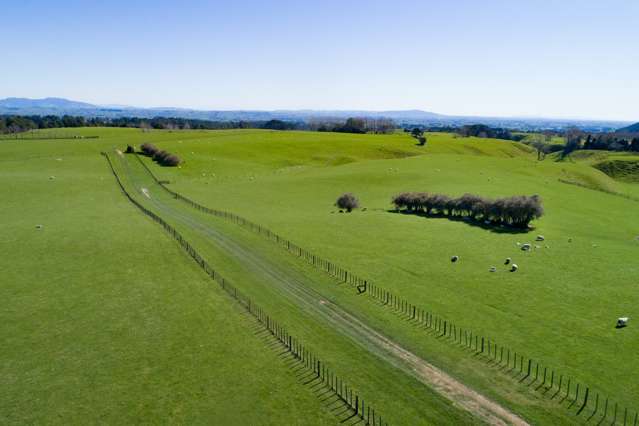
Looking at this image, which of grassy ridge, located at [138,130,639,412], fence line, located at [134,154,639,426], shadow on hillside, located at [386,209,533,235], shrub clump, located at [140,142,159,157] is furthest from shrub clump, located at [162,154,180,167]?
fence line, located at [134,154,639,426]

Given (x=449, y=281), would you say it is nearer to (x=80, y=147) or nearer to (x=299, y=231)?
(x=299, y=231)

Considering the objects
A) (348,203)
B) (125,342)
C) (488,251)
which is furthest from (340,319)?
(348,203)

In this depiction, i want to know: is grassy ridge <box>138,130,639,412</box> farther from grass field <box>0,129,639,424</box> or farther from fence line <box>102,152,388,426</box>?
fence line <box>102,152,388,426</box>

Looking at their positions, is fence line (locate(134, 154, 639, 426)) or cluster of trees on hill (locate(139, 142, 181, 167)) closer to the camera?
fence line (locate(134, 154, 639, 426))

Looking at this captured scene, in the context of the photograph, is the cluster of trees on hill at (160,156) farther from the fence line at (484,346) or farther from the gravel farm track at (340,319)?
the fence line at (484,346)

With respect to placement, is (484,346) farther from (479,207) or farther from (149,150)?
(149,150)

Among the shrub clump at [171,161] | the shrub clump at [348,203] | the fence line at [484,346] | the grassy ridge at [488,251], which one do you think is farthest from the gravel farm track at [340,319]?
the shrub clump at [171,161]
